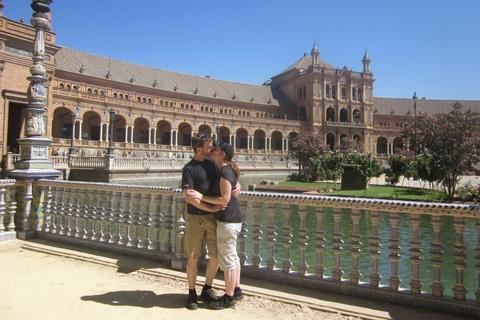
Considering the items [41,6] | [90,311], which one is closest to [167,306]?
[90,311]

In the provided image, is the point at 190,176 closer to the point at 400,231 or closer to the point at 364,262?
the point at 364,262

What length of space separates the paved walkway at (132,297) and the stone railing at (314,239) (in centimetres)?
14

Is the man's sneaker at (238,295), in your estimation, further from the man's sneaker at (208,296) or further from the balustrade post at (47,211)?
the balustrade post at (47,211)

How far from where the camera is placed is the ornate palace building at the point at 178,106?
83.1 ft

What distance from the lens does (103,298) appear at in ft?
11.7

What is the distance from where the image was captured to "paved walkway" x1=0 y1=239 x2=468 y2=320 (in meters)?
3.21

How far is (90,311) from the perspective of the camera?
3254 mm

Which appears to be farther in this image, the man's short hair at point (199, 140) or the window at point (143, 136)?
the window at point (143, 136)

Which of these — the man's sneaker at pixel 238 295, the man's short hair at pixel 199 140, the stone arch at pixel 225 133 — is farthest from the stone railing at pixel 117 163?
the stone arch at pixel 225 133

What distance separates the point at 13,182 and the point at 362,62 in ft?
226

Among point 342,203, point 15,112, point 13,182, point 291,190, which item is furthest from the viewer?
point 15,112

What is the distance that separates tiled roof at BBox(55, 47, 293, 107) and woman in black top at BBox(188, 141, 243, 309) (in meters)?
41.8

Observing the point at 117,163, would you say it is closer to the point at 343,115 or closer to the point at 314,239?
the point at 314,239

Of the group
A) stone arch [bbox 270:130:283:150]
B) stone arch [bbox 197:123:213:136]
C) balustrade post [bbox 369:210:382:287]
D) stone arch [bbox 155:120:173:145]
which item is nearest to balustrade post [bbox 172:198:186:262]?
balustrade post [bbox 369:210:382:287]
